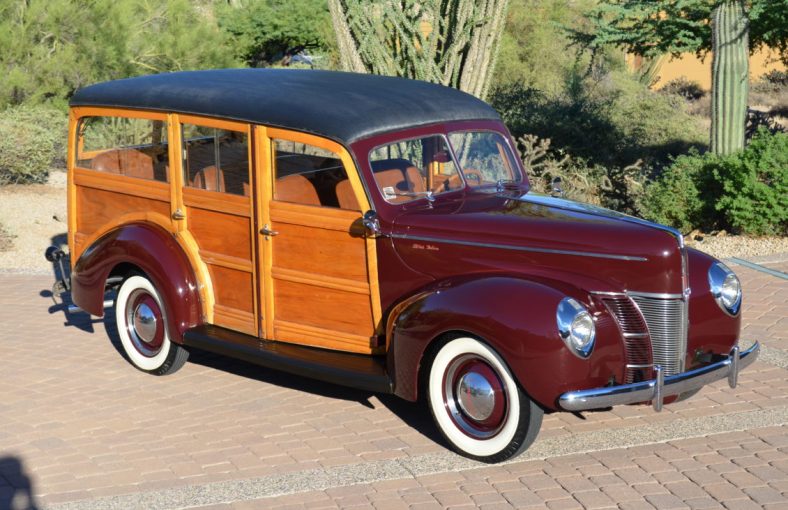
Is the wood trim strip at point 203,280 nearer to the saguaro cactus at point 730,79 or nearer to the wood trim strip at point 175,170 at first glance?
the wood trim strip at point 175,170

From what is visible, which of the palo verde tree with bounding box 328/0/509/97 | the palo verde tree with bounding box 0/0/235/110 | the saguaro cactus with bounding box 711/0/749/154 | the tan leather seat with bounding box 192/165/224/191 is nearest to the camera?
the tan leather seat with bounding box 192/165/224/191

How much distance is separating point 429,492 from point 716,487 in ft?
4.52

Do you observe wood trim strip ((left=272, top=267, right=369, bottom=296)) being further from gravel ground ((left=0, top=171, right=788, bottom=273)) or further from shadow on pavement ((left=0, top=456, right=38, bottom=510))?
gravel ground ((left=0, top=171, right=788, bottom=273))

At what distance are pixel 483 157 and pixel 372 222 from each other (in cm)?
109

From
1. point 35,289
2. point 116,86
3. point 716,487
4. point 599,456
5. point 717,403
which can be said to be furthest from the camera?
point 35,289

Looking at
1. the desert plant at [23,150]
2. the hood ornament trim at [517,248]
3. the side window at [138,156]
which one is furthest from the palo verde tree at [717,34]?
the desert plant at [23,150]

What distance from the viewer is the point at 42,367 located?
736 centimetres

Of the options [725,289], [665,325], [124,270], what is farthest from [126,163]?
[725,289]

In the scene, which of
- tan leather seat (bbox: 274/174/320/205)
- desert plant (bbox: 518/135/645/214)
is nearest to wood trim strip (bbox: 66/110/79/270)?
tan leather seat (bbox: 274/174/320/205)

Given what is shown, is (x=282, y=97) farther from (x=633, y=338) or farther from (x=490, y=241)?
(x=633, y=338)

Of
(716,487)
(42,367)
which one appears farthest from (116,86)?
(716,487)

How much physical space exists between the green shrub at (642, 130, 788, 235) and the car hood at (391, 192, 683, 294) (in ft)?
16.2

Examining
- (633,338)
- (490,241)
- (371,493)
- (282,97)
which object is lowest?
(371,493)

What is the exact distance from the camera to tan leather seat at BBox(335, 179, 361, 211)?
589 centimetres
